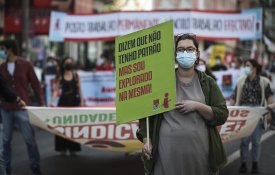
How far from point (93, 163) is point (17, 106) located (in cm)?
227

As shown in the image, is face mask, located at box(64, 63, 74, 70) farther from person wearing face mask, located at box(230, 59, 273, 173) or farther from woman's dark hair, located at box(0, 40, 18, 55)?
person wearing face mask, located at box(230, 59, 273, 173)

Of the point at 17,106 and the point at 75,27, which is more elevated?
the point at 75,27

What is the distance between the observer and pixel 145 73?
15.5 feet

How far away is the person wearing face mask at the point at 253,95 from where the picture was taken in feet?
29.6

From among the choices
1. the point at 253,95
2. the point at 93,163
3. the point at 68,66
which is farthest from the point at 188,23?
the point at 253,95

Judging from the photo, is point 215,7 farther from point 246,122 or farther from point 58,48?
point 246,122

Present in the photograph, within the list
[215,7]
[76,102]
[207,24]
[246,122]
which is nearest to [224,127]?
[246,122]

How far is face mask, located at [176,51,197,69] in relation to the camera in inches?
182

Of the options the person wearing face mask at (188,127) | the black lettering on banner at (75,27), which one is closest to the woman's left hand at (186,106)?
the person wearing face mask at (188,127)

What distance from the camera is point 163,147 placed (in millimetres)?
4625

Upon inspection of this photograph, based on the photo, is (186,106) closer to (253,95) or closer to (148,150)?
(148,150)

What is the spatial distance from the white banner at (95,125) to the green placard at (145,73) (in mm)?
3582

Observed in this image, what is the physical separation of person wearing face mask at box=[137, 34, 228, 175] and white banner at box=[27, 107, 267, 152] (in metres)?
3.68

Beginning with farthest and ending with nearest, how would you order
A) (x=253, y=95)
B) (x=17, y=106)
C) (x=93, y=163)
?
(x=93, y=163) → (x=253, y=95) → (x=17, y=106)
